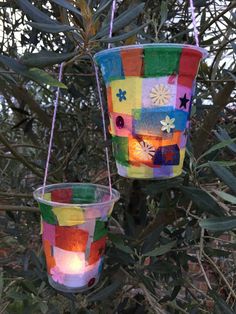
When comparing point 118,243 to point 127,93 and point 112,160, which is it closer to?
point 127,93

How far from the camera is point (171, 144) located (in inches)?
27.7

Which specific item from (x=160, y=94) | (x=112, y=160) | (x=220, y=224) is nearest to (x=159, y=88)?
(x=160, y=94)

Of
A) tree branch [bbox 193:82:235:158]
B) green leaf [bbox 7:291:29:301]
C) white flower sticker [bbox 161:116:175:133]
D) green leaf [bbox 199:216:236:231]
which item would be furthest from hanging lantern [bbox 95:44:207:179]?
green leaf [bbox 7:291:29:301]

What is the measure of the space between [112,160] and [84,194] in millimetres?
447

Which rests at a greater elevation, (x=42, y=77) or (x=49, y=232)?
(x=42, y=77)

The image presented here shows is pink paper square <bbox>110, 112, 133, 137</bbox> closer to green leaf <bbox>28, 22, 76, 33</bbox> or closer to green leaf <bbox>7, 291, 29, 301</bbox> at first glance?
green leaf <bbox>28, 22, 76, 33</bbox>

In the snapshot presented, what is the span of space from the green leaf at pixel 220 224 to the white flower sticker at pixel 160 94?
0.19 metres

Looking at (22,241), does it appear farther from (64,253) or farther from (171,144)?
(171,144)

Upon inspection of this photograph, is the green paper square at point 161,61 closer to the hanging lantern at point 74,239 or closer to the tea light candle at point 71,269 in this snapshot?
the hanging lantern at point 74,239

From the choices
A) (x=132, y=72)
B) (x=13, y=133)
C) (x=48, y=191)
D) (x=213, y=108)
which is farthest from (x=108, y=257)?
(x=13, y=133)

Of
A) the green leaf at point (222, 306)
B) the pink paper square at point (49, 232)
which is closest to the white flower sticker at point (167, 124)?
the pink paper square at point (49, 232)

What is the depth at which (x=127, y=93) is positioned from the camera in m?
0.68

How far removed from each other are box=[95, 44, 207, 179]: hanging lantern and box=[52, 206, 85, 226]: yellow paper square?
10 cm

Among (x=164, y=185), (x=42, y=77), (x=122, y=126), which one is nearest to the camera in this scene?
(x=42, y=77)
